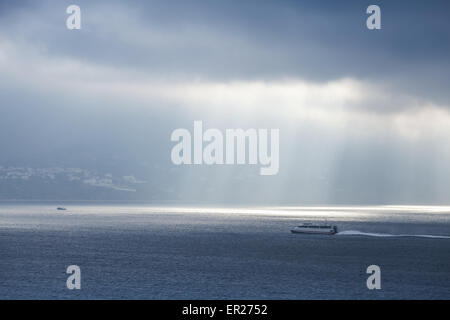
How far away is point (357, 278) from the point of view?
113812 mm

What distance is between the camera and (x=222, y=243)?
184m
